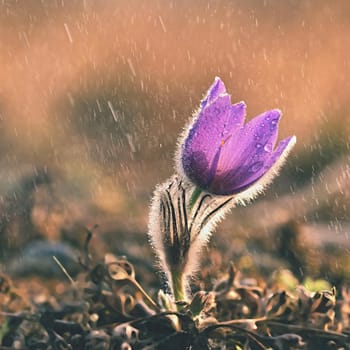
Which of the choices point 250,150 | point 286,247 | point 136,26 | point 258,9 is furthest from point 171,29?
point 250,150

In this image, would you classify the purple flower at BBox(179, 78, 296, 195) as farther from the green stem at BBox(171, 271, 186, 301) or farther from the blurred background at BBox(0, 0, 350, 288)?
the blurred background at BBox(0, 0, 350, 288)

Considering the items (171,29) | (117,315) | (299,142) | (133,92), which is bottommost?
(117,315)

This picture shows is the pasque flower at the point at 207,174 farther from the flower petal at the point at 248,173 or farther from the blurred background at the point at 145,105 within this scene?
the blurred background at the point at 145,105

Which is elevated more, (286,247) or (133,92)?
(133,92)

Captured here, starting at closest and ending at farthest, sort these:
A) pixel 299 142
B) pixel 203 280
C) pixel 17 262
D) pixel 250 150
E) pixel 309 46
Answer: pixel 250 150 < pixel 203 280 < pixel 17 262 < pixel 299 142 < pixel 309 46

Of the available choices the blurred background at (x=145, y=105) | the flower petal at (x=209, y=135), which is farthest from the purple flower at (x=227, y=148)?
the blurred background at (x=145, y=105)

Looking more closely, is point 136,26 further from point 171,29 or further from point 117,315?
point 117,315

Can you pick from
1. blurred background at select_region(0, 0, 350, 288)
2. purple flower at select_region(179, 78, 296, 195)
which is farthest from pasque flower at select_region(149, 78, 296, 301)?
blurred background at select_region(0, 0, 350, 288)
